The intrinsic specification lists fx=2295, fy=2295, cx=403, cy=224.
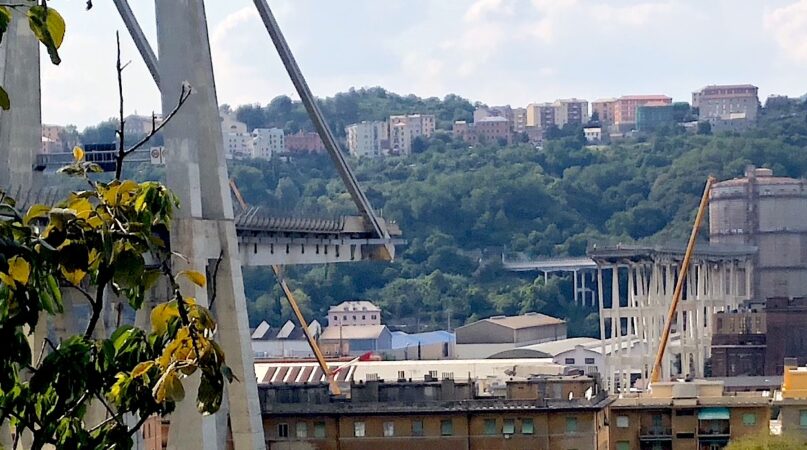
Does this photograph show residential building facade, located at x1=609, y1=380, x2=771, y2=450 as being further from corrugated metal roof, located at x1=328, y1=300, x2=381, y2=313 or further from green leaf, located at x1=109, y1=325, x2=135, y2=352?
corrugated metal roof, located at x1=328, y1=300, x2=381, y2=313

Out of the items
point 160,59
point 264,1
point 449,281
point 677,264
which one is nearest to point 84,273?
point 160,59

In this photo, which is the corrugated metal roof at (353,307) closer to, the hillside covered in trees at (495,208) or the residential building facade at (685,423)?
the hillside covered in trees at (495,208)

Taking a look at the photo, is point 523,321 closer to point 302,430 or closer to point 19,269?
point 302,430

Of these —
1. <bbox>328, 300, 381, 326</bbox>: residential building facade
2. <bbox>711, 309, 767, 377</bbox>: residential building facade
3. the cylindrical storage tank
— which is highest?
the cylindrical storage tank

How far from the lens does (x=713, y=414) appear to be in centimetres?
5247

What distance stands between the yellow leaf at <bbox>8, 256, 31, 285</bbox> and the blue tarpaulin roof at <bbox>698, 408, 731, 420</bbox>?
45.1 meters

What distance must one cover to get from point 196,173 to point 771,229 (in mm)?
95935

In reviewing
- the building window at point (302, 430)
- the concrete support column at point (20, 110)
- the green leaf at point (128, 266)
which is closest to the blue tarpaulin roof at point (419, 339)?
the building window at point (302, 430)

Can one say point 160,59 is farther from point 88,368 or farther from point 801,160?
point 801,160

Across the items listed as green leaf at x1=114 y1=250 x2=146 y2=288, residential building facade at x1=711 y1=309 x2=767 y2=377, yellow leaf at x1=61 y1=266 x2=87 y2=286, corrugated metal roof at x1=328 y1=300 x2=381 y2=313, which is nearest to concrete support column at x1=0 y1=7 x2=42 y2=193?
yellow leaf at x1=61 y1=266 x2=87 y2=286

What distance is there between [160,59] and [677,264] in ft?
248

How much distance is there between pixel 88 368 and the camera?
895cm

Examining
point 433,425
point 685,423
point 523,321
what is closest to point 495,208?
point 523,321

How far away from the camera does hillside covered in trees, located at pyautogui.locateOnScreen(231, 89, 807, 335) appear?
156875 millimetres
